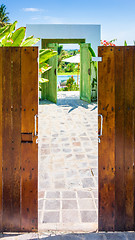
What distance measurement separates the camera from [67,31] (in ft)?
39.6

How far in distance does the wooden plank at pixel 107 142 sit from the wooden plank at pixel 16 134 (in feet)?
2.42

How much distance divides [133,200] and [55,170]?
1.92 metres

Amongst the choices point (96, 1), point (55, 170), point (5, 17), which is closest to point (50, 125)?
point (55, 170)

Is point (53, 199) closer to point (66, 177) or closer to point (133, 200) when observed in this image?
point (66, 177)

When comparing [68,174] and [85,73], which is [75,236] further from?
[85,73]

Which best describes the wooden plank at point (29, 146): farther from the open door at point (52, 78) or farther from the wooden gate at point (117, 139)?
the open door at point (52, 78)

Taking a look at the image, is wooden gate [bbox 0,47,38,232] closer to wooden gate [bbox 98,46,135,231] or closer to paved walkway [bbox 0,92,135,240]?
paved walkway [bbox 0,92,135,240]

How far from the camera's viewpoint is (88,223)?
9.79ft

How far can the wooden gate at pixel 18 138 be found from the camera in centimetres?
269

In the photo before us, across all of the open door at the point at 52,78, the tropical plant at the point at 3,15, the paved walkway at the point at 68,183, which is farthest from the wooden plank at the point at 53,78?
the tropical plant at the point at 3,15

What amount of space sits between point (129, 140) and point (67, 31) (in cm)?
1003

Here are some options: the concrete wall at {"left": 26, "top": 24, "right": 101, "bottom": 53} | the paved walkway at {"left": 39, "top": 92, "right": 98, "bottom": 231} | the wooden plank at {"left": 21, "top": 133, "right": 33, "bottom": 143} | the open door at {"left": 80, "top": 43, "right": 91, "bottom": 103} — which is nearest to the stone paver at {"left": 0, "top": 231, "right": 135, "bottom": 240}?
the paved walkway at {"left": 39, "top": 92, "right": 98, "bottom": 231}

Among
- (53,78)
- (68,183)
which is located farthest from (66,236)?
(53,78)

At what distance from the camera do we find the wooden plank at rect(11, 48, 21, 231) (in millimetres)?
2691
